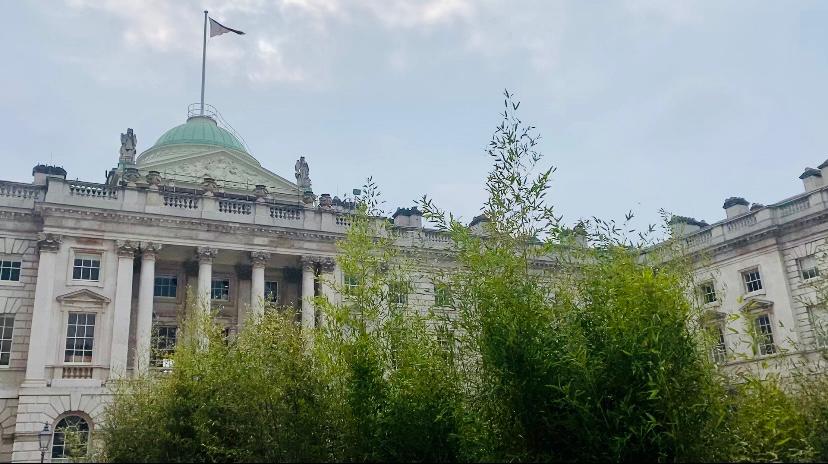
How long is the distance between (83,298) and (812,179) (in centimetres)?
3372

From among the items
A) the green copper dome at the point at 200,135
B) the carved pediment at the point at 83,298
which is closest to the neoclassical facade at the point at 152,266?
the carved pediment at the point at 83,298

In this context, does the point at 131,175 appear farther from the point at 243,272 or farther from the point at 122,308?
the point at 243,272

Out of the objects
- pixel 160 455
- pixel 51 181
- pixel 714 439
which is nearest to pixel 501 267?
pixel 714 439

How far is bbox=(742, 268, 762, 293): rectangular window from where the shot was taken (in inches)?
1435

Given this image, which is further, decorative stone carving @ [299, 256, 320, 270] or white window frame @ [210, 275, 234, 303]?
white window frame @ [210, 275, 234, 303]

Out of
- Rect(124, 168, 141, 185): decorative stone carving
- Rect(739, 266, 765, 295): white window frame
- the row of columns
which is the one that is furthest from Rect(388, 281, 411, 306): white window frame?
Rect(739, 266, 765, 295): white window frame

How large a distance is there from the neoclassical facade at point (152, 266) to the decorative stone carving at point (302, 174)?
344cm

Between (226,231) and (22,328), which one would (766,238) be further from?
(22,328)

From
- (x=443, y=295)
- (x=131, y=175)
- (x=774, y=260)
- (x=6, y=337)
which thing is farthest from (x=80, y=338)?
(x=774, y=260)

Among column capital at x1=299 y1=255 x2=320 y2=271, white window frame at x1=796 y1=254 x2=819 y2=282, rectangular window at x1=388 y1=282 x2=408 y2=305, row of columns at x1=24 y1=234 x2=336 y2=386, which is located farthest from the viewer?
column capital at x1=299 y1=255 x2=320 y2=271

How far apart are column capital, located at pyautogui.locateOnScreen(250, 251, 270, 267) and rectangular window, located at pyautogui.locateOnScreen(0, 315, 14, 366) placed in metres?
10.2

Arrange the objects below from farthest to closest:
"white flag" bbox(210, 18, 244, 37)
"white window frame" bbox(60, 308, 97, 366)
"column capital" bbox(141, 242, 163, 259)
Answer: "white flag" bbox(210, 18, 244, 37) < "column capital" bbox(141, 242, 163, 259) < "white window frame" bbox(60, 308, 97, 366)

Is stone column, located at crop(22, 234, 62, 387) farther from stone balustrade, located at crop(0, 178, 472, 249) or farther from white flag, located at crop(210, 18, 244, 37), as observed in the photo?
white flag, located at crop(210, 18, 244, 37)

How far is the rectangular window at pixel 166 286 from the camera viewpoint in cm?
3532
